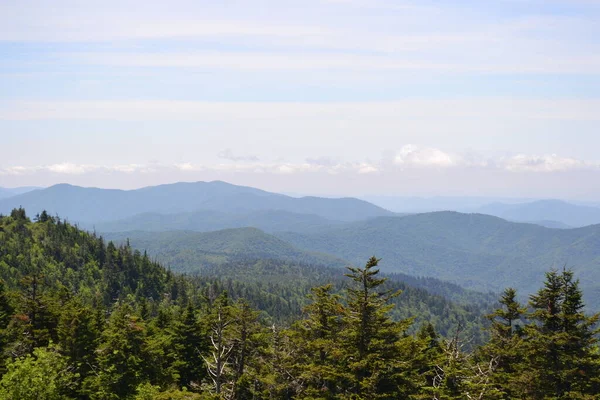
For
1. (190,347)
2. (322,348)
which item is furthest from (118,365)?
(322,348)

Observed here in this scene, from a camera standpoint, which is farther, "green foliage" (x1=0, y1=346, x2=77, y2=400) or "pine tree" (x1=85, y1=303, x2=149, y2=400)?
"pine tree" (x1=85, y1=303, x2=149, y2=400)

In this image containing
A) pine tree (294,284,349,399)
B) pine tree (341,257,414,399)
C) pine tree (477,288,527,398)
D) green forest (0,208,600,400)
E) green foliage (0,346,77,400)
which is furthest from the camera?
pine tree (477,288,527,398)

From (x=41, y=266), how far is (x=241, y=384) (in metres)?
173

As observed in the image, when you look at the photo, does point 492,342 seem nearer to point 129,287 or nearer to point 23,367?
point 23,367

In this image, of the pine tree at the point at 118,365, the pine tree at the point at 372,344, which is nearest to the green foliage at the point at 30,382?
the pine tree at the point at 118,365

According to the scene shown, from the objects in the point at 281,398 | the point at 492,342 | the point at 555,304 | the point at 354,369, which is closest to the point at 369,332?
the point at 354,369

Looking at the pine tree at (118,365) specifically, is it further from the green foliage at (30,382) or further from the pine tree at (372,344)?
the pine tree at (372,344)

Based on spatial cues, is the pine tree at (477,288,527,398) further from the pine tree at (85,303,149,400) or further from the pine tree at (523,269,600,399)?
the pine tree at (85,303,149,400)

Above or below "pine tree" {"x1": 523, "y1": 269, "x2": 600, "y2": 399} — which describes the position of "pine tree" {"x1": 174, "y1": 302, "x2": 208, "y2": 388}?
below

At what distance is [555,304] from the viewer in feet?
119

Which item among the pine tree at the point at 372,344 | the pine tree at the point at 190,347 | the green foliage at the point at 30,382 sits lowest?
the pine tree at the point at 190,347

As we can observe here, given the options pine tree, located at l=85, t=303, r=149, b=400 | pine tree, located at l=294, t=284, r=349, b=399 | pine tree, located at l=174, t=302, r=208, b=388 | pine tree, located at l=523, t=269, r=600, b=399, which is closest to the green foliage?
pine tree, located at l=85, t=303, r=149, b=400

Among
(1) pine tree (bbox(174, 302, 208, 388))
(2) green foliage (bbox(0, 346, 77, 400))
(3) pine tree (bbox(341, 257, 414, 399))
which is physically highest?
(3) pine tree (bbox(341, 257, 414, 399))

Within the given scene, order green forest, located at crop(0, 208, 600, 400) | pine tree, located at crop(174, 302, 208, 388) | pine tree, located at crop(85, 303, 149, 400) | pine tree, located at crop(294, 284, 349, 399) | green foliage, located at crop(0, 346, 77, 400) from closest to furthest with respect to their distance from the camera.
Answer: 1. green foliage, located at crop(0, 346, 77, 400)
2. green forest, located at crop(0, 208, 600, 400)
3. pine tree, located at crop(294, 284, 349, 399)
4. pine tree, located at crop(85, 303, 149, 400)
5. pine tree, located at crop(174, 302, 208, 388)
